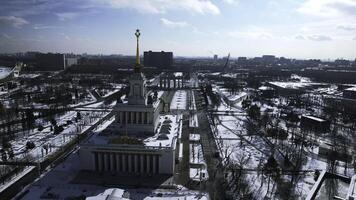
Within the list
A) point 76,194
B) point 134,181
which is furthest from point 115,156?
point 76,194

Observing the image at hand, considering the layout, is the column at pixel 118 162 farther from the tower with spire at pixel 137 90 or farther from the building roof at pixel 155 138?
the tower with spire at pixel 137 90

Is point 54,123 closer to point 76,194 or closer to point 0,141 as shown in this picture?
point 0,141

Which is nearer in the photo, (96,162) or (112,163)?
(112,163)

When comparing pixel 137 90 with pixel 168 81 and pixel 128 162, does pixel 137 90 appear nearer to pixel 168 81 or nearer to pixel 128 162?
pixel 128 162

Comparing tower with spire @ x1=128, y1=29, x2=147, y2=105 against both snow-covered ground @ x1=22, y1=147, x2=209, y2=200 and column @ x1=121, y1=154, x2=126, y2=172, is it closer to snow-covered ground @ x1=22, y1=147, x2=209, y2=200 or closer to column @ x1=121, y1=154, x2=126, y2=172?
column @ x1=121, y1=154, x2=126, y2=172

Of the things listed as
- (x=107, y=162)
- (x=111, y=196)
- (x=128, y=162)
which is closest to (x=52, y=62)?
(x=107, y=162)

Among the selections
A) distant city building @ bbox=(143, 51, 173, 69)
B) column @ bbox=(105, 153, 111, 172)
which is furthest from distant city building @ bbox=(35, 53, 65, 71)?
column @ bbox=(105, 153, 111, 172)
